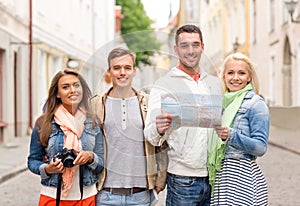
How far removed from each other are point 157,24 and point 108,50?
1.59ft

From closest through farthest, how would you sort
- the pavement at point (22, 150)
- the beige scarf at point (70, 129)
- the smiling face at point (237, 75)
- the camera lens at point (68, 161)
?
the camera lens at point (68, 161) < the beige scarf at point (70, 129) < the smiling face at point (237, 75) < the pavement at point (22, 150)

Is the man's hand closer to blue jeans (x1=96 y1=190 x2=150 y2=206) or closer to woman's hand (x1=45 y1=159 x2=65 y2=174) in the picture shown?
blue jeans (x1=96 y1=190 x2=150 y2=206)

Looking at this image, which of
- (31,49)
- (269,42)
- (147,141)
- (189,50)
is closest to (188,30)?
(189,50)

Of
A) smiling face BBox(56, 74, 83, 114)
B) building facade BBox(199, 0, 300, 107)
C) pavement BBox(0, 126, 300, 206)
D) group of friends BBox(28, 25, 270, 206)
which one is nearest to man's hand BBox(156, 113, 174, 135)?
group of friends BBox(28, 25, 270, 206)

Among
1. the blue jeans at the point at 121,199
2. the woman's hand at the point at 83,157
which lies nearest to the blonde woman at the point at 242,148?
the blue jeans at the point at 121,199

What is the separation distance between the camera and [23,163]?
12766 mm

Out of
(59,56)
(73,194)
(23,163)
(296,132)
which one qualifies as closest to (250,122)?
(73,194)

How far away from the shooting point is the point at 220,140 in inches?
141

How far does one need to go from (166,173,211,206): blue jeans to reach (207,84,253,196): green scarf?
0.17 feet

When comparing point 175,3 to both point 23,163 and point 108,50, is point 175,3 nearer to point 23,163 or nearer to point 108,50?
point 108,50

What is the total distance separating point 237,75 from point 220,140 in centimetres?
42

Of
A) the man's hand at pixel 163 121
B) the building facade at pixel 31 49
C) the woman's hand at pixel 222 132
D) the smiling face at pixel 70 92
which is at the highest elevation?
the building facade at pixel 31 49

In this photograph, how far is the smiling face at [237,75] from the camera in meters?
3.74

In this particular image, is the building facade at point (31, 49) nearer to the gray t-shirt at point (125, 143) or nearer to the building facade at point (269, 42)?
the building facade at point (269, 42)
